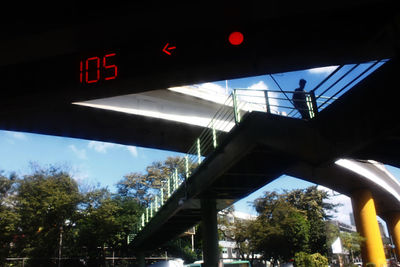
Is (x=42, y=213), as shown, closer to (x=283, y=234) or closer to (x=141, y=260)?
(x=141, y=260)

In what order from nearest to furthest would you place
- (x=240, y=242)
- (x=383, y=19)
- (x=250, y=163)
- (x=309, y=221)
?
(x=383, y=19)
(x=250, y=163)
(x=309, y=221)
(x=240, y=242)

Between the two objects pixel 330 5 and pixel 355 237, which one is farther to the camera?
pixel 355 237

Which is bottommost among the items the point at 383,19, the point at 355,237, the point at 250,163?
the point at 355,237

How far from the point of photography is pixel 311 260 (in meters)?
19.4

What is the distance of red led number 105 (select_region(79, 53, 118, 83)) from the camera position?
5.45 metres

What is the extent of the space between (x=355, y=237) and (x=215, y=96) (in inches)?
464

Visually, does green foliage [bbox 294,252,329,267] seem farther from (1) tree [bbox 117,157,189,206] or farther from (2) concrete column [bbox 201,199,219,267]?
(1) tree [bbox 117,157,189,206]

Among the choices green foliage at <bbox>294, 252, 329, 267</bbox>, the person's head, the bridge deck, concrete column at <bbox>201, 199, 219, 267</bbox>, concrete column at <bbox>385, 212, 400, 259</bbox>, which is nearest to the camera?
the bridge deck

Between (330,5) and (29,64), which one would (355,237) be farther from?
(29,64)

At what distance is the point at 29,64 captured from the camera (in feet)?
19.7

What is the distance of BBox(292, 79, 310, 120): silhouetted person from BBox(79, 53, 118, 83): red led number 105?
624cm

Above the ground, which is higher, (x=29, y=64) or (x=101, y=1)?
(x=101, y=1)

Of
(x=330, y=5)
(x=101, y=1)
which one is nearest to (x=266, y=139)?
(x=330, y=5)

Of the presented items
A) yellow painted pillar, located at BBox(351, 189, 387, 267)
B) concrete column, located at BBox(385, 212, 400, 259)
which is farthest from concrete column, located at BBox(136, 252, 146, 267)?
concrete column, located at BBox(385, 212, 400, 259)
